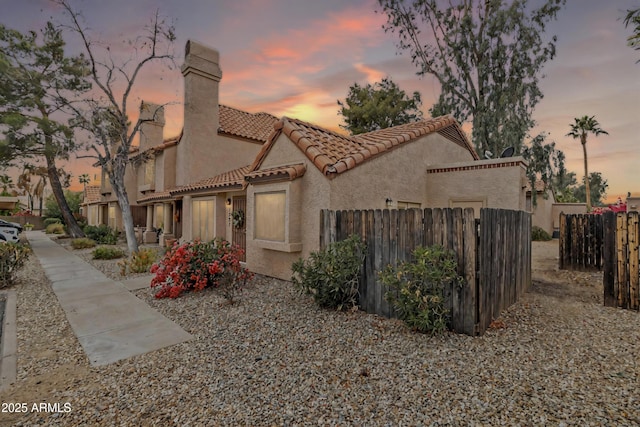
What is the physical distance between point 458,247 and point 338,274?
2.15 m


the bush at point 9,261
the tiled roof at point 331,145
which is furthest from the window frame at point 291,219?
the bush at point 9,261

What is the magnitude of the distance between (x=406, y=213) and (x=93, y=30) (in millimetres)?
16974

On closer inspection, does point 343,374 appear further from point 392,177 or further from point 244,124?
point 244,124

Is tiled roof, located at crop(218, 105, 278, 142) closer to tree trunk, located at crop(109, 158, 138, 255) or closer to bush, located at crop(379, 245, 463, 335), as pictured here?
tree trunk, located at crop(109, 158, 138, 255)

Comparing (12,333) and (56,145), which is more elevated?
(56,145)

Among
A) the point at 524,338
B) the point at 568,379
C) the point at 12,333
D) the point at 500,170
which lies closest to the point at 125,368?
the point at 12,333

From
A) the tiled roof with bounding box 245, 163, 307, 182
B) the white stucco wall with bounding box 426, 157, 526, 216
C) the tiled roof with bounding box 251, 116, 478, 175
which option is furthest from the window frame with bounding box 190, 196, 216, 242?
the white stucco wall with bounding box 426, 157, 526, 216

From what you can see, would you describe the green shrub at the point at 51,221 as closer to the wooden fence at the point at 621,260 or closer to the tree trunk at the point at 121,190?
the tree trunk at the point at 121,190

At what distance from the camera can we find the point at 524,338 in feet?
15.1

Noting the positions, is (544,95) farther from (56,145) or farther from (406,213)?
(56,145)

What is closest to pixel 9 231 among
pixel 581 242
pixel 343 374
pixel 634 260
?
pixel 343 374

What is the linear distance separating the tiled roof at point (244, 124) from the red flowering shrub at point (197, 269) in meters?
9.36

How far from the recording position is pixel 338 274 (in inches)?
219

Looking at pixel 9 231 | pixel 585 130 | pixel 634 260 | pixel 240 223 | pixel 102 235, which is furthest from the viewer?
pixel 585 130
